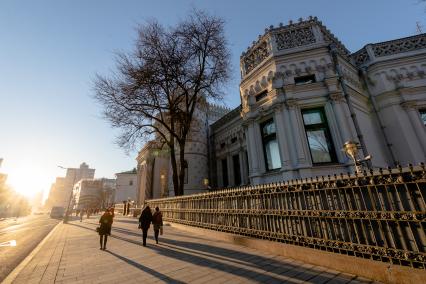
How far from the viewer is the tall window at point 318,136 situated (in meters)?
11.0

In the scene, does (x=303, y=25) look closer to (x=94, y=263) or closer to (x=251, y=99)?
(x=251, y=99)

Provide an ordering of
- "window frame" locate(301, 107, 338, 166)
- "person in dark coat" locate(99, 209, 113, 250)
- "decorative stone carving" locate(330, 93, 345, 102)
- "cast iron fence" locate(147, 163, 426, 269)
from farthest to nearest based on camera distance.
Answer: "decorative stone carving" locate(330, 93, 345, 102) → "window frame" locate(301, 107, 338, 166) → "person in dark coat" locate(99, 209, 113, 250) → "cast iron fence" locate(147, 163, 426, 269)

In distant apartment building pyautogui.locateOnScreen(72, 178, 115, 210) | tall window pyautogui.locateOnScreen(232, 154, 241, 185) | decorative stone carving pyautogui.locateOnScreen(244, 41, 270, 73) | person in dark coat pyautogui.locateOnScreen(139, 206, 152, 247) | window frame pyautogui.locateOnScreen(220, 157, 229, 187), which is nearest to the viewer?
person in dark coat pyautogui.locateOnScreen(139, 206, 152, 247)

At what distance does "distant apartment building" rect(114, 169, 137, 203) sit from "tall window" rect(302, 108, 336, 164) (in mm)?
63543

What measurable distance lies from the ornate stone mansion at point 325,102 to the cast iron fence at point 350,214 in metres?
4.96

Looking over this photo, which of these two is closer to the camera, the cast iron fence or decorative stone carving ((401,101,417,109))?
the cast iron fence

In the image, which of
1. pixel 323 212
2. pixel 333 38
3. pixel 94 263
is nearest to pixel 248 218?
pixel 323 212

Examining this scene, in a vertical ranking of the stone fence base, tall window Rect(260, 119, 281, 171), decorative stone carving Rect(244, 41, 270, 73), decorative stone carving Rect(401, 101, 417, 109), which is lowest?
the stone fence base

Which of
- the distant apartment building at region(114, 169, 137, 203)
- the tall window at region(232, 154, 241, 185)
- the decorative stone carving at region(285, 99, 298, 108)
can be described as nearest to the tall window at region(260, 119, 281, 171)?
the decorative stone carving at region(285, 99, 298, 108)

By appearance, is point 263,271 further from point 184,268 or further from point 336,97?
point 336,97

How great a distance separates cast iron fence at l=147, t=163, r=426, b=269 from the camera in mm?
3535

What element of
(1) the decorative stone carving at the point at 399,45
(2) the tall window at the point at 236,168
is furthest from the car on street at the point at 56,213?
(1) the decorative stone carving at the point at 399,45

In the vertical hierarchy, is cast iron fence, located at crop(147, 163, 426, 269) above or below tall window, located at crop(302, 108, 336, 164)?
below

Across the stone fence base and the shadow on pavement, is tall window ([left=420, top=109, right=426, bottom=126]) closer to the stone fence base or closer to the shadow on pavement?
the stone fence base
